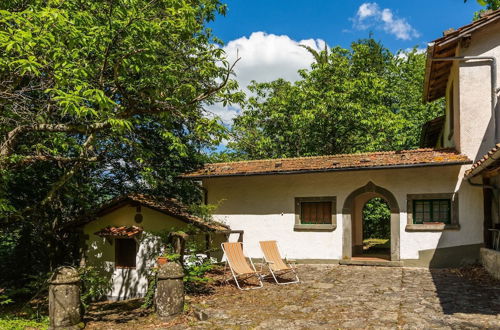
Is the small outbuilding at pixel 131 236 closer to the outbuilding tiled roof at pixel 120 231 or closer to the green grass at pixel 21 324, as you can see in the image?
the outbuilding tiled roof at pixel 120 231

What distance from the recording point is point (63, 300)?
6336 mm

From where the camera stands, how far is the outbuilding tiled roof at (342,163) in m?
9.93

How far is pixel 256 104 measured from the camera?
67.5 ft

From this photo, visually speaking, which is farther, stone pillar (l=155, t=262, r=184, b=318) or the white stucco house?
the white stucco house

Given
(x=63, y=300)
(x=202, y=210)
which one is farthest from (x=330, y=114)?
(x=63, y=300)

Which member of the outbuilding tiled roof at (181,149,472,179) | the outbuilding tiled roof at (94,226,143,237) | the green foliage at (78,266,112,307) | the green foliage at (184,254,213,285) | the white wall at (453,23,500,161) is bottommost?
the green foliage at (78,266,112,307)

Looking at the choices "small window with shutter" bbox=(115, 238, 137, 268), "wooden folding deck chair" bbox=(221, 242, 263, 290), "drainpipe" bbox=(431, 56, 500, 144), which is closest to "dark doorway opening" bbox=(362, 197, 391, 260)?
"drainpipe" bbox=(431, 56, 500, 144)

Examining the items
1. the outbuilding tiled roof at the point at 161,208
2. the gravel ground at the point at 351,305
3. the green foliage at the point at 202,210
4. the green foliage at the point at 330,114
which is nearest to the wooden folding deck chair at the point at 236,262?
the gravel ground at the point at 351,305

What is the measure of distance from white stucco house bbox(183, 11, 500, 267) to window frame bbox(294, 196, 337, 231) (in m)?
0.03

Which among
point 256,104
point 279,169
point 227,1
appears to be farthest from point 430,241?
point 256,104

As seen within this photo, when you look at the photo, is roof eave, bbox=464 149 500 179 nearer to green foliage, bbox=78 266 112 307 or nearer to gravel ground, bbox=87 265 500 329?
gravel ground, bbox=87 265 500 329

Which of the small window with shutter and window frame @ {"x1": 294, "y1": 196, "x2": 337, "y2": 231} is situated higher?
window frame @ {"x1": 294, "y1": 196, "x2": 337, "y2": 231}

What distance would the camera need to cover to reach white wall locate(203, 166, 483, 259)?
395 inches

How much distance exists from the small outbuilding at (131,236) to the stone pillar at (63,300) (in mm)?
3751
